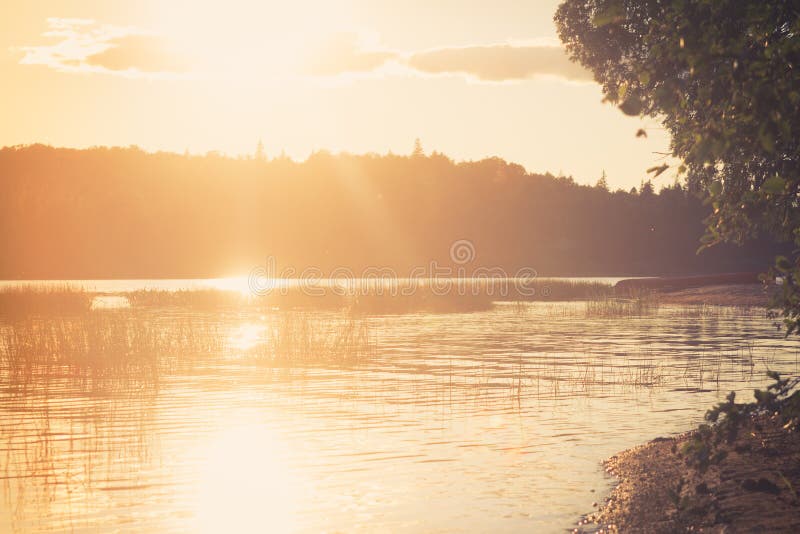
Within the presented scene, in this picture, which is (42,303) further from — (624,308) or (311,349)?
(624,308)

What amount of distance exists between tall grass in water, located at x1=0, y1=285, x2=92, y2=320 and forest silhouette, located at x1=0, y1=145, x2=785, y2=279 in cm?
8778

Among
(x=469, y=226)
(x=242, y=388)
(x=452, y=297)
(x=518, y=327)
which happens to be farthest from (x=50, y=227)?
(x=242, y=388)

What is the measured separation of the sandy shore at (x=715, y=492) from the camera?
30.6ft

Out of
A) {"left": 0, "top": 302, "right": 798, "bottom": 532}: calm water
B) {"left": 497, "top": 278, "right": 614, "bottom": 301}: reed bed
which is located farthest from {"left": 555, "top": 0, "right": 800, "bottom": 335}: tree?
{"left": 497, "top": 278, "right": 614, "bottom": 301}: reed bed

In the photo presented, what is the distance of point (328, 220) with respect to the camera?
510 feet

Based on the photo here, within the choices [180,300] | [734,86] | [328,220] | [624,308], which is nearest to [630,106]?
[734,86]

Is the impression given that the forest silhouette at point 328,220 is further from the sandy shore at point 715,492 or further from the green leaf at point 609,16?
the green leaf at point 609,16

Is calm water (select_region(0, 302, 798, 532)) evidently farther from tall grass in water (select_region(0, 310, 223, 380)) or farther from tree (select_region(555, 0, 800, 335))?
tree (select_region(555, 0, 800, 335))

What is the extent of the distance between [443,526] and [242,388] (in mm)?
12440

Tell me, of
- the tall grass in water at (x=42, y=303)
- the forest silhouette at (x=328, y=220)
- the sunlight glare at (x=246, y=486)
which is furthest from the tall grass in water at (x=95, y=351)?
the forest silhouette at (x=328, y=220)

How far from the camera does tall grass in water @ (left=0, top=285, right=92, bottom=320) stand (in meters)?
40.2

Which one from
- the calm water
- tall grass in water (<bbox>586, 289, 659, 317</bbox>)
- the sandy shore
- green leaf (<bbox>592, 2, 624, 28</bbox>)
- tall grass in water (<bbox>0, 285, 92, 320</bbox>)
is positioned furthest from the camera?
tall grass in water (<bbox>586, 289, 659, 317</bbox>)

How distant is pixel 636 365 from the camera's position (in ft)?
86.2

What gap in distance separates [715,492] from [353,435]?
297 inches
